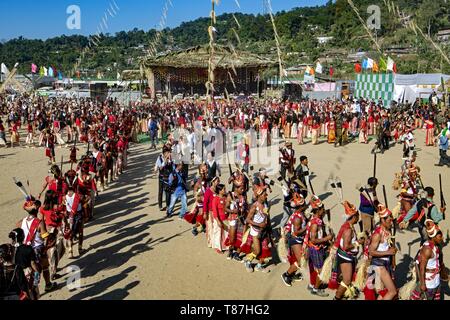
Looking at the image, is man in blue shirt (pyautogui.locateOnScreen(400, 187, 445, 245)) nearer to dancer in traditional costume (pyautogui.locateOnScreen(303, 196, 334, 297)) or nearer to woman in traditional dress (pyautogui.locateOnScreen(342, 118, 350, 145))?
dancer in traditional costume (pyautogui.locateOnScreen(303, 196, 334, 297))

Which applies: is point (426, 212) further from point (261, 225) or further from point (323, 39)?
point (323, 39)

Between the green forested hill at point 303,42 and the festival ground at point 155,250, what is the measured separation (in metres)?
17.1

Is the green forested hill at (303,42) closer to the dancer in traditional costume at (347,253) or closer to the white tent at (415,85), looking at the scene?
the white tent at (415,85)

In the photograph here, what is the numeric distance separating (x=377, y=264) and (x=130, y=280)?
386 centimetres

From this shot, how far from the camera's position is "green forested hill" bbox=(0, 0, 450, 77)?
41.0 meters

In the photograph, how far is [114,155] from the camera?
13758 mm

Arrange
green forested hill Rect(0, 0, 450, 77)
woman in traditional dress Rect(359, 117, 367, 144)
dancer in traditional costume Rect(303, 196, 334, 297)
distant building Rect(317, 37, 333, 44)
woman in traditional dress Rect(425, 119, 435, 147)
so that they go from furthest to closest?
distant building Rect(317, 37, 333, 44), green forested hill Rect(0, 0, 450, 77), woman in traditional dress Rect(359, 117, 367, 144), woman in traditional dress Rect(425, 119, 435, 147), dancer in traditional costume Rect(303, 196, 334, 297)

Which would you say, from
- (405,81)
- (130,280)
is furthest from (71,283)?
(405,81)

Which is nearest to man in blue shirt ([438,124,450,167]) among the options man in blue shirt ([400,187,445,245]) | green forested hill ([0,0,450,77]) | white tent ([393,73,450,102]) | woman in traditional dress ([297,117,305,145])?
woman in traditional dress ([297,117,305,145])

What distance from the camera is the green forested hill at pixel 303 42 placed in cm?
4097

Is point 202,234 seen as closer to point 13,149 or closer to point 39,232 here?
point 39,232

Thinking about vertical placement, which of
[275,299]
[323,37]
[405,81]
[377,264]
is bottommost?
[275,299]

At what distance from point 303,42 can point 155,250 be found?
211 feet

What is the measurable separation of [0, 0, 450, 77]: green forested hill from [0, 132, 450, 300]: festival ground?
17103 mm
